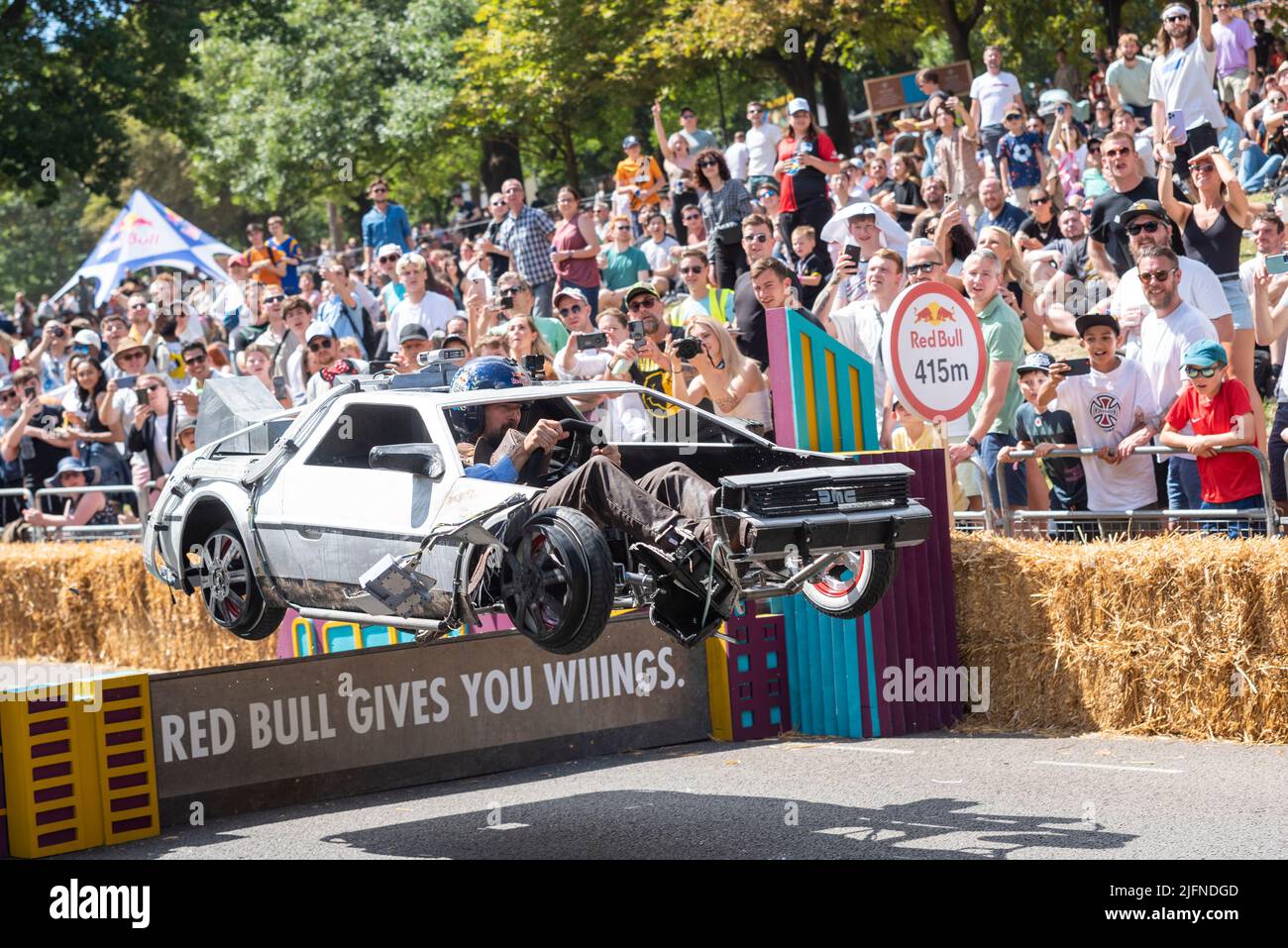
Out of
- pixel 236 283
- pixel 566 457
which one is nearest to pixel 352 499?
pixel 566 457

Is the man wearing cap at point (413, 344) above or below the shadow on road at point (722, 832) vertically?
above

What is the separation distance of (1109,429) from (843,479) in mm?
4057

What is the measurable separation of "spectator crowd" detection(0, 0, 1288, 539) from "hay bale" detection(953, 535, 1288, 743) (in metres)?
0.41

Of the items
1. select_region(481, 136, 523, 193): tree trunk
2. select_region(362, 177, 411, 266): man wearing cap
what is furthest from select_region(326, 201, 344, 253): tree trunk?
select_region(362, 177, 411, 266): man wearing cap

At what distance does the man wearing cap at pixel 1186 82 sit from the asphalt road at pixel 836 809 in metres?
7.02

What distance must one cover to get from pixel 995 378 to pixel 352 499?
5.24 meters

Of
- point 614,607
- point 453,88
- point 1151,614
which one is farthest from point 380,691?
point 453,88

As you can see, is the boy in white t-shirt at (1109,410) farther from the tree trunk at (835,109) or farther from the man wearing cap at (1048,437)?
the tree trunk at (835,109)

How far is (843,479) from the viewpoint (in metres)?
7.30

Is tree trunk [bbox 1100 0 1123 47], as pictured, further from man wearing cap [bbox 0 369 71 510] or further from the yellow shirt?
the yellow shirt

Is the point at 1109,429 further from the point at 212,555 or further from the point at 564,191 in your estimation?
the point at 564,191

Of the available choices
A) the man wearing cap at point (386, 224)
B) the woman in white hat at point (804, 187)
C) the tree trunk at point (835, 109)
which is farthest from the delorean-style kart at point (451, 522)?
the tree trunk at point (835, 109)

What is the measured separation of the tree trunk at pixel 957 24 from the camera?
96.7 ft

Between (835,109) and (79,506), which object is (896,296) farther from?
(835,109)
